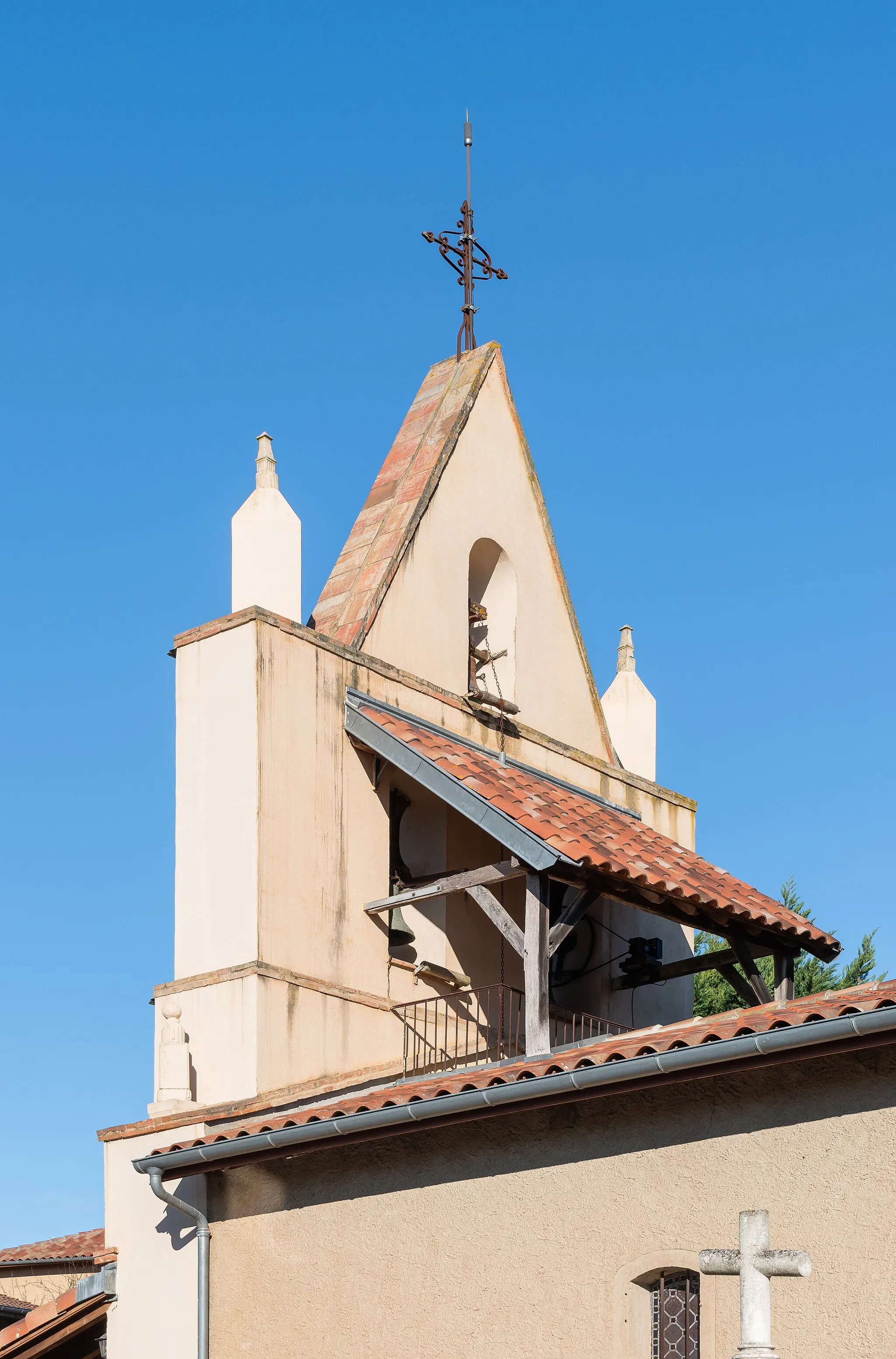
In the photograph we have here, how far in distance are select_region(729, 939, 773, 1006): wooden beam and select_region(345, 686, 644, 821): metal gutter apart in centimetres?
222

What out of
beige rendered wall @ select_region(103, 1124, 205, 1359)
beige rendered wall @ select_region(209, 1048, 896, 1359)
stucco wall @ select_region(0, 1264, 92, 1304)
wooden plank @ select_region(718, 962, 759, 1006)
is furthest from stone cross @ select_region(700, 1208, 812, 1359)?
stucco wall @ select_region(0, 1264, 92, 1304)

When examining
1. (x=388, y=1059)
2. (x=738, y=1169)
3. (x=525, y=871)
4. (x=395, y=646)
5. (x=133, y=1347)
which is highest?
(x=395, y=646)

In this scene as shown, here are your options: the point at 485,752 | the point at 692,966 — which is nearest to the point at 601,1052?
the point at 485,752

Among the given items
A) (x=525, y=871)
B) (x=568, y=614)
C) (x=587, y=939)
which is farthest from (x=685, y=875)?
(x=568, y=614)

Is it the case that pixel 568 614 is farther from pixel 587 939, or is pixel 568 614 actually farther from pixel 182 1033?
pixel 182 1033

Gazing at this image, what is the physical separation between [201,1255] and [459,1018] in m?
3.37

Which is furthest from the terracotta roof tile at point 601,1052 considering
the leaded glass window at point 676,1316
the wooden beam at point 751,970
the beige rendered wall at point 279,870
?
the wooden beam at point 751,970

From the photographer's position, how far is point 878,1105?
962cm

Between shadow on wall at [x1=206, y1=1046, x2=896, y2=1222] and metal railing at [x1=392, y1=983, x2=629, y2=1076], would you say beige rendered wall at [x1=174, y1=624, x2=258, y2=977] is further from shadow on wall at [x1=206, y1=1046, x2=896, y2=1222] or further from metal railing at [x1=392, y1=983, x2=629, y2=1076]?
shadow on wall at [x1=206, y1=1046, x2=896, y2=1222]

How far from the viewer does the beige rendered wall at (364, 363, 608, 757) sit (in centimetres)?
1639

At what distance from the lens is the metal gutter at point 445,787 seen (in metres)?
13.0

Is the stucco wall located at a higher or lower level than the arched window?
lower

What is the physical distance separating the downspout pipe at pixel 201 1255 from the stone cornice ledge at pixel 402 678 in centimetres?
407

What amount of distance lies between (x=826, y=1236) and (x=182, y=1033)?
535 cm
